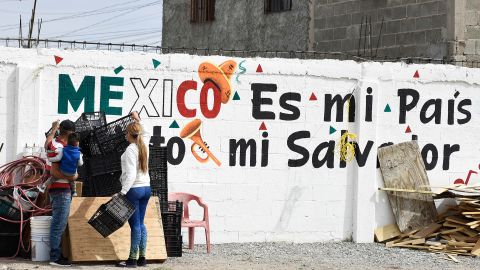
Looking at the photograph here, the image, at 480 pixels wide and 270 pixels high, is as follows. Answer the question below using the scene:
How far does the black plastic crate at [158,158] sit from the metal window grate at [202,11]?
11910mm

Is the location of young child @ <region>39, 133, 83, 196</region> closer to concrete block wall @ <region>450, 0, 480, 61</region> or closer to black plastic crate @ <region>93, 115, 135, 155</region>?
black plastic crate @ <region>93, 115, 135, 155</region>

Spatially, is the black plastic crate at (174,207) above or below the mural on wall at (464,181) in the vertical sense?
below

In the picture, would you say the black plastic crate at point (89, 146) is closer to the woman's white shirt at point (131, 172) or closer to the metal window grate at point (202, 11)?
the woman's white shirt at point (131, 172)

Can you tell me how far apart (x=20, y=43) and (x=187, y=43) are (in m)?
12.4

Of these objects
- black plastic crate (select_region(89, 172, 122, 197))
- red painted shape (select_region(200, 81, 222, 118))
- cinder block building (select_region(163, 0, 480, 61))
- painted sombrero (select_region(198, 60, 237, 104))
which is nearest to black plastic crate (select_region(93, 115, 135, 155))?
black plastic crate (select_region(89, 172, 122, 197))

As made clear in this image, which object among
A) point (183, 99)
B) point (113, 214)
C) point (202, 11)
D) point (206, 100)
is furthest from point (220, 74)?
point (202, 11)

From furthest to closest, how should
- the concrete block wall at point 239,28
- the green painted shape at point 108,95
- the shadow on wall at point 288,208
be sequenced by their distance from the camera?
the concrete block wall at point 239,28
the shadow on wall at point 288,208
the green painted shape at point 108,95

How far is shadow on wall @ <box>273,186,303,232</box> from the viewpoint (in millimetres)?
13508

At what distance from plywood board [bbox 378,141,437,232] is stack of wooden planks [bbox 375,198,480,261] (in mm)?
148

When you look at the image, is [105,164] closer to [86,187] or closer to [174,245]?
[86,187]

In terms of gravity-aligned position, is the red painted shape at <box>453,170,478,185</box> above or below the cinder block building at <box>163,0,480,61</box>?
below

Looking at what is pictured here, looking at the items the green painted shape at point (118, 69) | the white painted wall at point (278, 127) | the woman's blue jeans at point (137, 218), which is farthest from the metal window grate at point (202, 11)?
the woman's blue jeans at point (137, 218)

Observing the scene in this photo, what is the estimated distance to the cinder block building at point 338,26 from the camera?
16.7 meters

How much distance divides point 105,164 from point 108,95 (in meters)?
1.29
